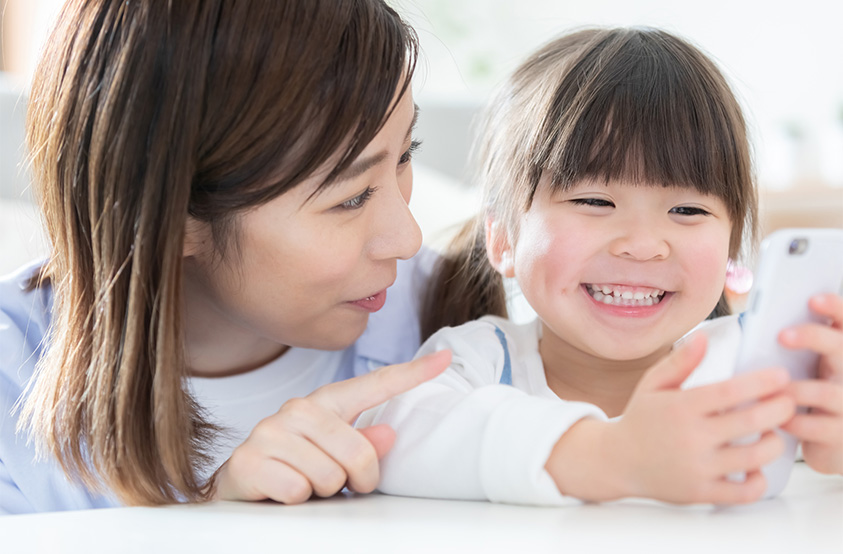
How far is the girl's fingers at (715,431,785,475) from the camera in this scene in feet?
1.86

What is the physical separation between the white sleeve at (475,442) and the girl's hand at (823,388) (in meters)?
0.15

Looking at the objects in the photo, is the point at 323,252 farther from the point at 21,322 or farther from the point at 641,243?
the point at 21,322

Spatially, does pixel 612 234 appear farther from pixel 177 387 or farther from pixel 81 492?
pixel 81 492

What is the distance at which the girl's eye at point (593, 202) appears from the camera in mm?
957

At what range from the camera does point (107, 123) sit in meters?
0.82

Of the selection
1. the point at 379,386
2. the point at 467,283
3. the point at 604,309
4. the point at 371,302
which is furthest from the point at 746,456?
the point at 467,283

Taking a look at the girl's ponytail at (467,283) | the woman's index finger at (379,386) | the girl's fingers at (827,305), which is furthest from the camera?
the girl's ponytail at (467,283)

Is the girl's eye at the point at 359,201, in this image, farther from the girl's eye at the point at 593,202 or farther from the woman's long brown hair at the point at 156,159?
the girl's eye at the point at 593,202

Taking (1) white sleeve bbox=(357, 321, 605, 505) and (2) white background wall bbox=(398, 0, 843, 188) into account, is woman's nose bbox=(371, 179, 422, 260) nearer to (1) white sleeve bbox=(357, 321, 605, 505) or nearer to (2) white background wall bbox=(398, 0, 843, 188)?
(1) white sleeve bbox=(357, 321, 605, 505)

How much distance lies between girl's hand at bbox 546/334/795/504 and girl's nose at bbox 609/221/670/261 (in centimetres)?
34

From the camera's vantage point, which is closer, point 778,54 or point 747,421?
point 747,421

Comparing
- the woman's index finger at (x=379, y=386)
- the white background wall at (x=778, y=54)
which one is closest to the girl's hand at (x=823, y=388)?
the woman's index finger at (x=379, y=386)

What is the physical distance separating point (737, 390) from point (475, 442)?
21 cm

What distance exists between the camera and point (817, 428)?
607mm
